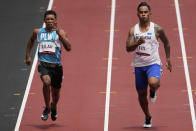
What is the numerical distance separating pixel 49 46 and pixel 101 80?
363cm

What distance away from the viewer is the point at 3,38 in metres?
19.5

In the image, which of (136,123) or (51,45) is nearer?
(51,45)

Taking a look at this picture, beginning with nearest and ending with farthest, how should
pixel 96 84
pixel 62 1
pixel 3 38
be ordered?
pixel 96 84 → pixel 3 38 → pixel 62 1

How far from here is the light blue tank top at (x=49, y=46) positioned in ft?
44.4

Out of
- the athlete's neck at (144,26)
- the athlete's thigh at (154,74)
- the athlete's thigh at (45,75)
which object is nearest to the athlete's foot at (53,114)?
the athlete's thigh at (45,75)

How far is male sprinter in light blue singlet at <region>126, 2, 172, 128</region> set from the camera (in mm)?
13055

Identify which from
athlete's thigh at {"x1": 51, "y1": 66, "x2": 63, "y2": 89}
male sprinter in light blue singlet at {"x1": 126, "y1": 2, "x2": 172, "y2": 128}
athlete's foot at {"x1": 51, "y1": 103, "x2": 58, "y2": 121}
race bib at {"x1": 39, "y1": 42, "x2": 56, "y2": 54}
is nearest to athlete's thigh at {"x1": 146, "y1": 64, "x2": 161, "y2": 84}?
male sprinter in light blue singlet at {"x1": 126, "y1": 2, "x2": 172, "y2": 128}

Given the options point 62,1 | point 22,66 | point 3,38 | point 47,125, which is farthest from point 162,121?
point 62,1

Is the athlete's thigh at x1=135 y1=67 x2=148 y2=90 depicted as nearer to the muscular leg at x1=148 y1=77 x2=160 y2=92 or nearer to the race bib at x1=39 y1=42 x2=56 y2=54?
the muscular leg at x1=148 y1=77 x2=160 y2=92

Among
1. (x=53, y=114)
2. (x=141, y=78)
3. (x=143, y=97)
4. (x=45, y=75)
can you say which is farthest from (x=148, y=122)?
(x=45, y=75)

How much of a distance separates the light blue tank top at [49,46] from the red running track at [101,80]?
151cm

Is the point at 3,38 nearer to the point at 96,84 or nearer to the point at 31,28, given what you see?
the point at 31,28

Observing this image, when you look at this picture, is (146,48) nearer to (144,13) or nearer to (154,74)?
(154,74)

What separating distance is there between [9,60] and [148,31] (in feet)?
19.3
